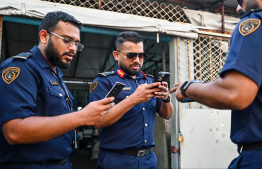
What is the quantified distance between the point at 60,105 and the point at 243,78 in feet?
4.33

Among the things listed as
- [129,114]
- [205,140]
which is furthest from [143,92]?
[205,140]

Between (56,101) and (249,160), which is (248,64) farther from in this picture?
(56,101)

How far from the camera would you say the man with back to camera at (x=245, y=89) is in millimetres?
1200

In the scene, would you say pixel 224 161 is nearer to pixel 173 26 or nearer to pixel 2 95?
pixel 173 26

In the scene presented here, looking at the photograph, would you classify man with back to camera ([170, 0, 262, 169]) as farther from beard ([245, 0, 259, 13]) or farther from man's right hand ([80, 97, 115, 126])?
man's right hand ([80, 97, 115, 126])

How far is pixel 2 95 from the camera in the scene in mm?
1309

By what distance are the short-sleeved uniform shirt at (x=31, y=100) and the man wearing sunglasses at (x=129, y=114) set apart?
0.52m

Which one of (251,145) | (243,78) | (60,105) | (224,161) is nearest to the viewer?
(243,78)

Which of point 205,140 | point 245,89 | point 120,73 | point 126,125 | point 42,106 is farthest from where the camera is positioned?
point 205,140

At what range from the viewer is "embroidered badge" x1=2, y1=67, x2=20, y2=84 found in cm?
133

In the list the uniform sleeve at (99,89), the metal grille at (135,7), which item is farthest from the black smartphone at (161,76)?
the metal grille at (135,7)

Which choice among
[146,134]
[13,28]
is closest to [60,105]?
[146,134]

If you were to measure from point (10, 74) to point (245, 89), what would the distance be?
4.80 feet

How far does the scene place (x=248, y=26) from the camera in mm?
1270
